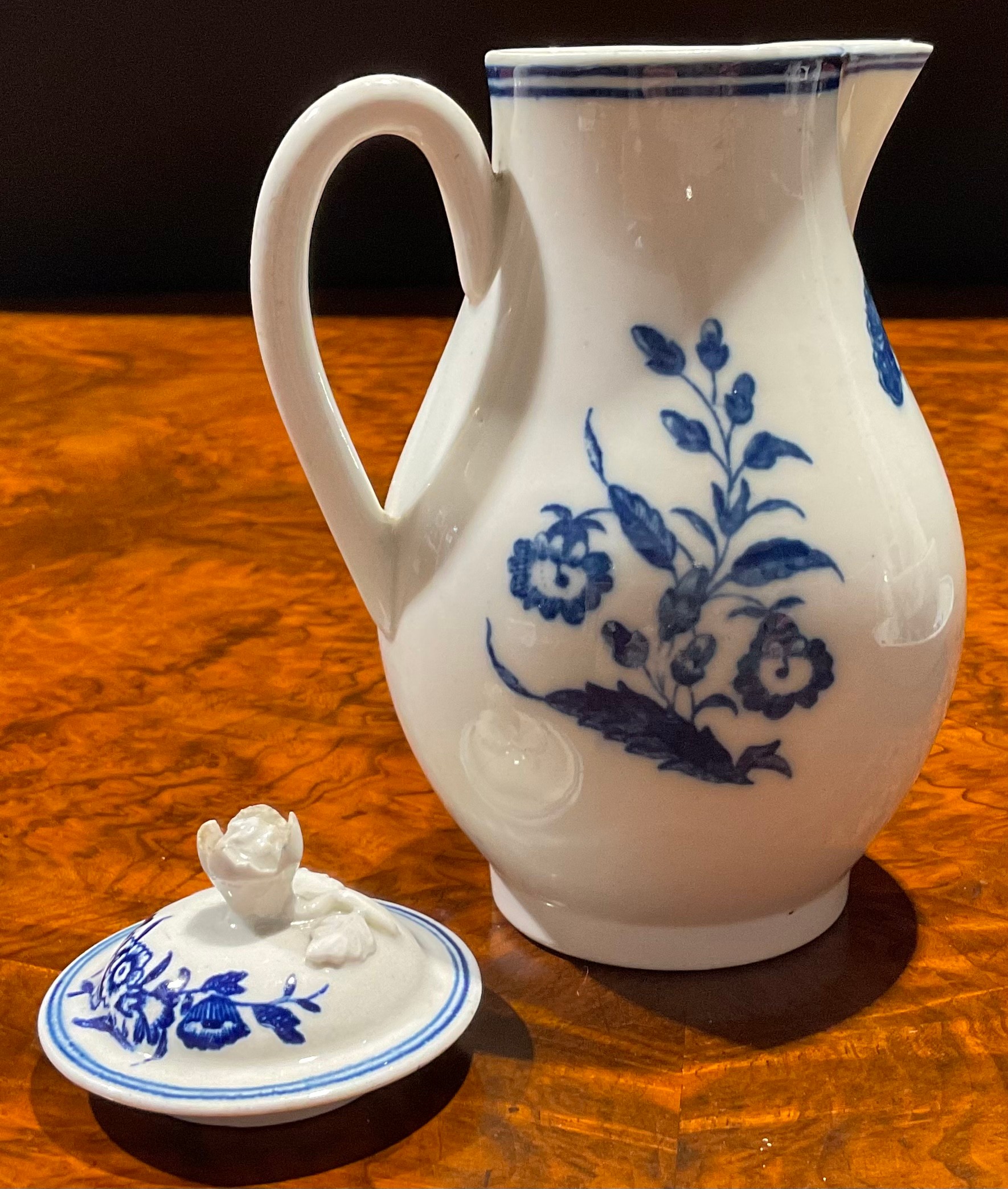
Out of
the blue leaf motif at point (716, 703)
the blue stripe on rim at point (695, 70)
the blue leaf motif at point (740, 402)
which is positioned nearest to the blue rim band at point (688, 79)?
the blue stripe on rim at point (695, 70)

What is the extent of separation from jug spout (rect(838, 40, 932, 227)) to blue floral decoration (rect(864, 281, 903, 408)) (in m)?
0.04

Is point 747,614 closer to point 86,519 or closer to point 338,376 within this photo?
point 86,519

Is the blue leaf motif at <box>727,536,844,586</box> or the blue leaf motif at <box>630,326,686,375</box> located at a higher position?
the blue leaf motif at <box>630,326,686,375</box>

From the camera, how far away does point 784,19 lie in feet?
6.92

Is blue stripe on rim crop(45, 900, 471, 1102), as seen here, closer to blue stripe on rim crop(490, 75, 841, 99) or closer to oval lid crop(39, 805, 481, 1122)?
oval lid crop(39, 805, 481, 1122)

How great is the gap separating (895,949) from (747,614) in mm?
202

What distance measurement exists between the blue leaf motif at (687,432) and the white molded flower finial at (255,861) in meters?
0.20

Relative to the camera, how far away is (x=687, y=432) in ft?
1.97

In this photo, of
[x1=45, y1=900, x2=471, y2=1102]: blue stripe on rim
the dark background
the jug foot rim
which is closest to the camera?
[x1=45, y1=900, x2=471, y2=1102]: blue stripe on rim

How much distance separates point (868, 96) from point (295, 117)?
1.77 metres

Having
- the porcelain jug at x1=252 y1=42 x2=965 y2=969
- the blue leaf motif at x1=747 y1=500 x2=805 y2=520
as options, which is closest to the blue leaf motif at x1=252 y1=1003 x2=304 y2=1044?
A: the porcelain jug at x1=252 y1=42 x2=965 y2=969

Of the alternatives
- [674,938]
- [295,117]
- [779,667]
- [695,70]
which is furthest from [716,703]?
[295,117]

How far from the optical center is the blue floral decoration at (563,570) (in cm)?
60

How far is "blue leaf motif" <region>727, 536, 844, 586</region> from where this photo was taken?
593mm
